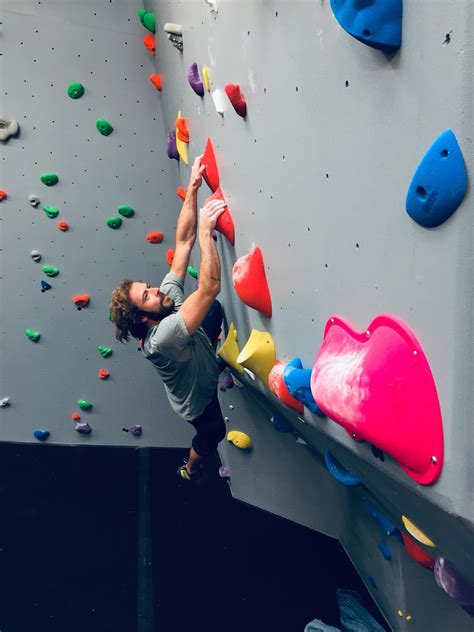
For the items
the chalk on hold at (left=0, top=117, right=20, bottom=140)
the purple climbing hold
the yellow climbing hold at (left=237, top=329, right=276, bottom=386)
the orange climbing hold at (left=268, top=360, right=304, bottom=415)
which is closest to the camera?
the orange climbing hold at (left=268, top=360, right=304, bottom=415)

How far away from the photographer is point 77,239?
10.6ft

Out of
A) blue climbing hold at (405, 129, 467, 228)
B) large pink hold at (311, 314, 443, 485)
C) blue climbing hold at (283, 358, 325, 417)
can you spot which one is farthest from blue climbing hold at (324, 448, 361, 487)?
blue climbing hold at (405, 129, 467, 228)

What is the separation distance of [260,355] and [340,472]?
0.45 m

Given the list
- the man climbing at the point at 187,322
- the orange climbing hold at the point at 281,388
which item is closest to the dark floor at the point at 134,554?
the man climbing at the point at 187,322

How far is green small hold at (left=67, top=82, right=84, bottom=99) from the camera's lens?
2.95 meters

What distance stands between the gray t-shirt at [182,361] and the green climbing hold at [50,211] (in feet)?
3.22

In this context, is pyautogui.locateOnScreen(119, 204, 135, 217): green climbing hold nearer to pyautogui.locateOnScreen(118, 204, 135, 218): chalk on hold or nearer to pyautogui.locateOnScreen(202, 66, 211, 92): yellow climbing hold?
pyautogui.locateOnScreen(118, 204, 135, 218): chalk on hold

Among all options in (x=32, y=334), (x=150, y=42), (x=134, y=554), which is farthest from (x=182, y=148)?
(x=134, y=554)

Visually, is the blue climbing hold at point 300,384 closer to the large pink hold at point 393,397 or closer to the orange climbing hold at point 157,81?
the large pink hold at point 393,397

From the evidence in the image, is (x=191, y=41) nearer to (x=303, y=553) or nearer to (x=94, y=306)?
(x=94, y=306)

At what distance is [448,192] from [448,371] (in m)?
0.23

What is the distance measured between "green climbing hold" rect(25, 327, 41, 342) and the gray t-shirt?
1.10 metres

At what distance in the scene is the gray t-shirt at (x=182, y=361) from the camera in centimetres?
212

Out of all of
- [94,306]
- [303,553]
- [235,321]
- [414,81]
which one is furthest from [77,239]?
[414,81]
